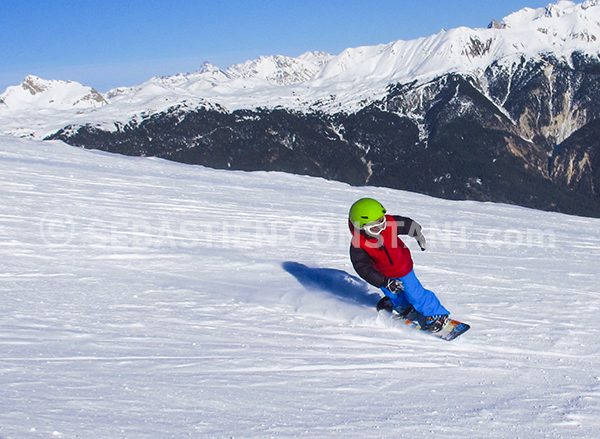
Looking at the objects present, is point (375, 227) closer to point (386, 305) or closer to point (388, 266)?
point (388, 266)

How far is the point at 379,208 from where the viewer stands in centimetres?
737

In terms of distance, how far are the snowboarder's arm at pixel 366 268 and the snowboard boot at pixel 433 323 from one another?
1.82 feet

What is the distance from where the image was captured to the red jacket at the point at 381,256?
716cm

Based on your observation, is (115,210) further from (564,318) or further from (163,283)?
(564,318)

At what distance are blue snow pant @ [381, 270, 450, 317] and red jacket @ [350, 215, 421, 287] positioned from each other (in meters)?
0.12

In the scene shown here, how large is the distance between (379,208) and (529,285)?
136 inches

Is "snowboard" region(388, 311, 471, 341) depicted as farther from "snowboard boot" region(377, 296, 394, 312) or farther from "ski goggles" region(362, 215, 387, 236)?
"ski goggles" region(362, 215, 387, 236)

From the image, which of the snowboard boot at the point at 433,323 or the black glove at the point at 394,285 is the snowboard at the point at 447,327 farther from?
the black glove at the point at 394,285

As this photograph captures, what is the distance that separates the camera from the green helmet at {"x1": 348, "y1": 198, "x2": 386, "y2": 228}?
7.24 m

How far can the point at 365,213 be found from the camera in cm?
724

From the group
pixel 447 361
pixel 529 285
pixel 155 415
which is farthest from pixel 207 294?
pixel 529 285

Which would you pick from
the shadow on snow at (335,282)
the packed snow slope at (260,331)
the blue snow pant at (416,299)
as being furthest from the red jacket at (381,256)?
the shadow on snow at (335,282)

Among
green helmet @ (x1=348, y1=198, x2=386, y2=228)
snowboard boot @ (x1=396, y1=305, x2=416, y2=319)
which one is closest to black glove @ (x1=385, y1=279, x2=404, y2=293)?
snowboard boot @ (x1=396, y1=305, x2=416, y2=319)

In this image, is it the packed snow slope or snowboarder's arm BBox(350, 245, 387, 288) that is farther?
snowboarder's arm BBox(350, 245, 387, 288)
